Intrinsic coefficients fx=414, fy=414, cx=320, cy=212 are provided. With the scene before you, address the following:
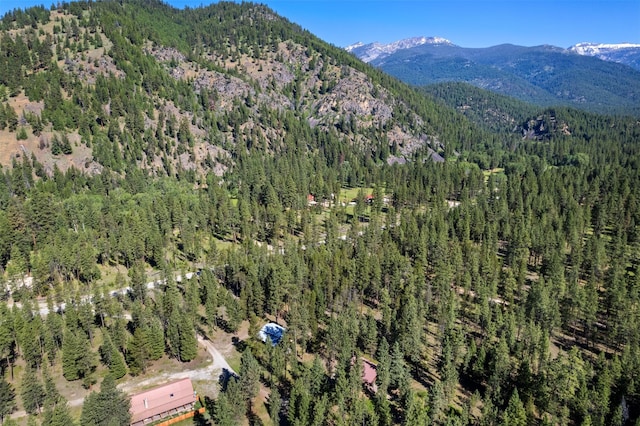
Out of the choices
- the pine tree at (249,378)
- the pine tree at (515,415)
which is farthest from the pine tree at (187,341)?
the pine tree at (515,415)

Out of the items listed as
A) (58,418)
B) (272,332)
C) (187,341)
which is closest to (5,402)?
(58,418)

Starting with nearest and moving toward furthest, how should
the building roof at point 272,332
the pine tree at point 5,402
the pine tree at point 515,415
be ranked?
the pine tree at point 515,415, the pine tree at point 5,402, the building roof at point 272,332

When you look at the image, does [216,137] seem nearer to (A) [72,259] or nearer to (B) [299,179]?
(B) [299,179]

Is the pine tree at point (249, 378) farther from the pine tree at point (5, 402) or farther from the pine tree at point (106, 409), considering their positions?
the pine tree at point (5, 402)

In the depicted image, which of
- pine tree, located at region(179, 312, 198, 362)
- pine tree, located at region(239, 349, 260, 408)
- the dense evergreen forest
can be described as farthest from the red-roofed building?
pine tree, located at region(179, 312, 198, 362)

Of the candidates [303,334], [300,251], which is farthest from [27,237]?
[303,334]

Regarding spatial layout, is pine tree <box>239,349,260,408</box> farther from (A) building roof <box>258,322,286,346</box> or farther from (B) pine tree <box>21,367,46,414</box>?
(B) pine tree <box>21,367,46,414</box>

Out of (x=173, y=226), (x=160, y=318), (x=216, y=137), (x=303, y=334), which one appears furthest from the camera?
(x=216, y=137)

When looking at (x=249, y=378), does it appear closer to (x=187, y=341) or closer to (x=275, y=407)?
(x=275, y=407)
